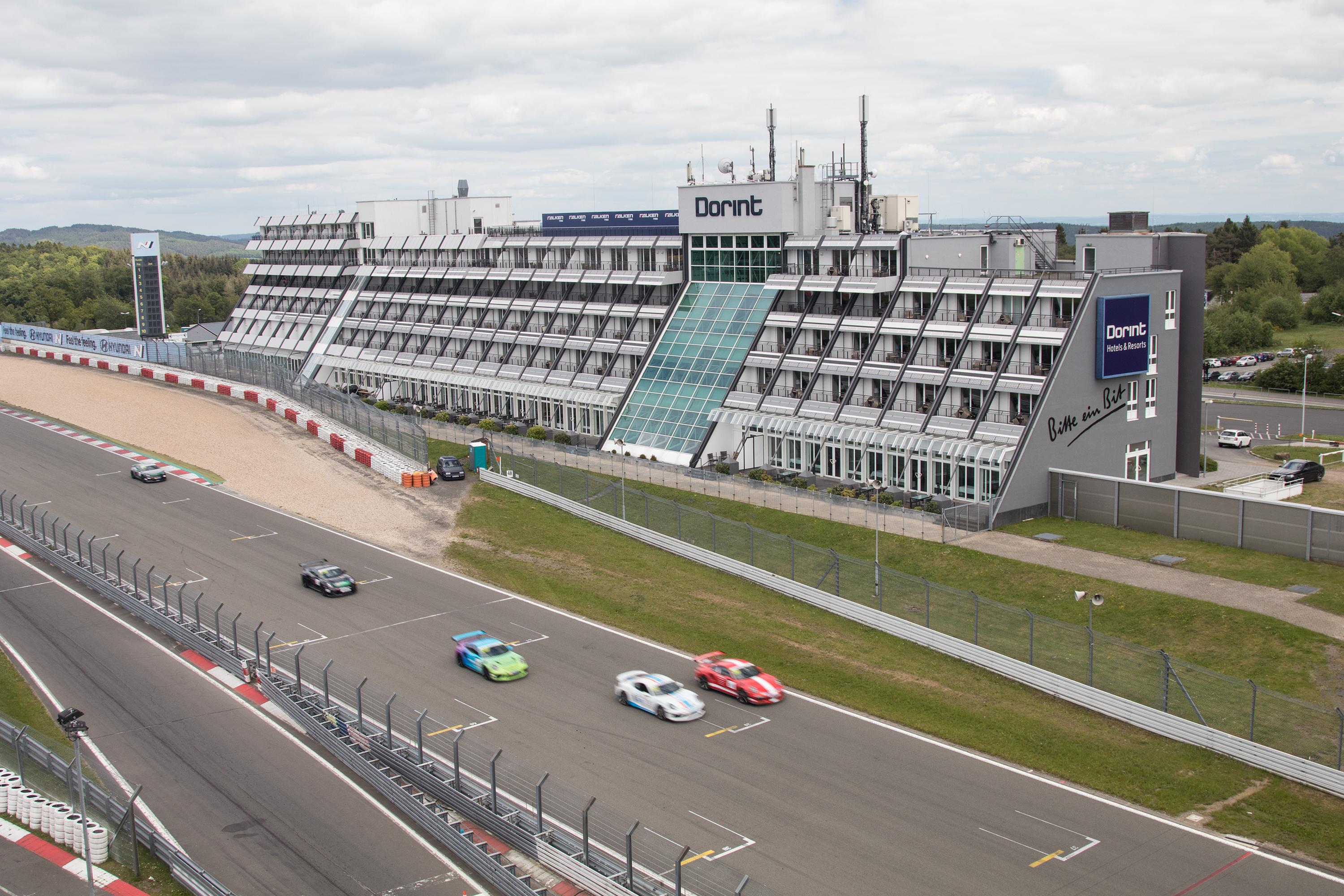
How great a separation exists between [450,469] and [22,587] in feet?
87.7

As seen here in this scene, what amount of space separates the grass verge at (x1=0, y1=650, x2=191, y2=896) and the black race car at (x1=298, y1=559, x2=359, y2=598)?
1251 cm

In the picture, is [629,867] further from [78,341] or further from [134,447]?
[78,341]

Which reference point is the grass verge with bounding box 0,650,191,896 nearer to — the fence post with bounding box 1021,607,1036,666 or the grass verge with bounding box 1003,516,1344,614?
the fence post with bounding box 1021,607,1036,666

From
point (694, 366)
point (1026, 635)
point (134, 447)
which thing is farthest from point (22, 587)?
point (1026, 635)

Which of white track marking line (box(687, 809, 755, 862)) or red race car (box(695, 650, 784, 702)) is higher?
red race car (box(695, 650, 784, 702))

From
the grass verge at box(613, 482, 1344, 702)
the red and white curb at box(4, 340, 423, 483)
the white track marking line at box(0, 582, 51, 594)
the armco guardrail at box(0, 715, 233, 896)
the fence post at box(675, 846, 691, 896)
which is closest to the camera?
the fence post at box(675, 846, 691, 896)

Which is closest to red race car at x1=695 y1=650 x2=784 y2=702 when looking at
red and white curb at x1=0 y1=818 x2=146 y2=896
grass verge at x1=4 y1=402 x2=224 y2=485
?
red and white curb at x1=0 y1=818 x2=146 y2=896

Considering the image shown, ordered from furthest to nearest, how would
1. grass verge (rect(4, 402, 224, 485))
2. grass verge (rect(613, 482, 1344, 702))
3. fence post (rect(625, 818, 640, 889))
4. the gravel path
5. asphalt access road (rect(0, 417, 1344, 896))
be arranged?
grass verge (rect(4, 402, 224, 485))
the gravel path
grass verge (rect(613, 482, 1344, 702))
asphalt access road (rect(0, 417, 1344, 896))
fence post (rect(625, 818, 640, 889))

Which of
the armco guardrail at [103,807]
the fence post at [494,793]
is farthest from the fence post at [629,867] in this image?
the armco guardrail at [103,807]

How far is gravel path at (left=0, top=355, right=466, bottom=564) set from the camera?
212ft

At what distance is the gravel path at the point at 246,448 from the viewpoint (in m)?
64.5

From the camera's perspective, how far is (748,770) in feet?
112

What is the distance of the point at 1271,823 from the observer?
31234mm

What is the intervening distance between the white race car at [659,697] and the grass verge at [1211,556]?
82.7 feet
